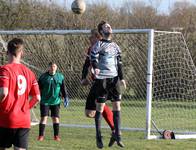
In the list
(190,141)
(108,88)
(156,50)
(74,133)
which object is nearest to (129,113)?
(156,50)

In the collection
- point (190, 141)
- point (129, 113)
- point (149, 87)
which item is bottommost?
point (129, 113)

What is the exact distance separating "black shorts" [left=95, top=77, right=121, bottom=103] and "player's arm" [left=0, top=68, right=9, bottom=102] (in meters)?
3.60

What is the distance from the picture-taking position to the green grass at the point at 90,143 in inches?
433

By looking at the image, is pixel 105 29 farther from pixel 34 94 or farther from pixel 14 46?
pixel 14 46

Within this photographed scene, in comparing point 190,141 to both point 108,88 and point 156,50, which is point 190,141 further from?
point 156,50

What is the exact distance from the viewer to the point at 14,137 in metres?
7.09

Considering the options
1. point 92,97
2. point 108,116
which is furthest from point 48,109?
point 92,97

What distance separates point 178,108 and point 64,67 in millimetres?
3886

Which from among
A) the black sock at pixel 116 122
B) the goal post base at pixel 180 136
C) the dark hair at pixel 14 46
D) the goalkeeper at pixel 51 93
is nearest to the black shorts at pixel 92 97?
the black sock at pixel 116 122

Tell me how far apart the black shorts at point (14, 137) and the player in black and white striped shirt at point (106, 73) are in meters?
3.36

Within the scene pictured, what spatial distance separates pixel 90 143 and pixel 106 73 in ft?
5.99

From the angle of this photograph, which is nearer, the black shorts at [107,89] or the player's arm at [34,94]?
the player's arm at [34,94]

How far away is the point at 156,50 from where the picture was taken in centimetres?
1717

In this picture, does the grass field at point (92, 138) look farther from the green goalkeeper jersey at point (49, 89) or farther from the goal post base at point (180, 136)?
the green goalkeeper jersey at point (49, 89)
